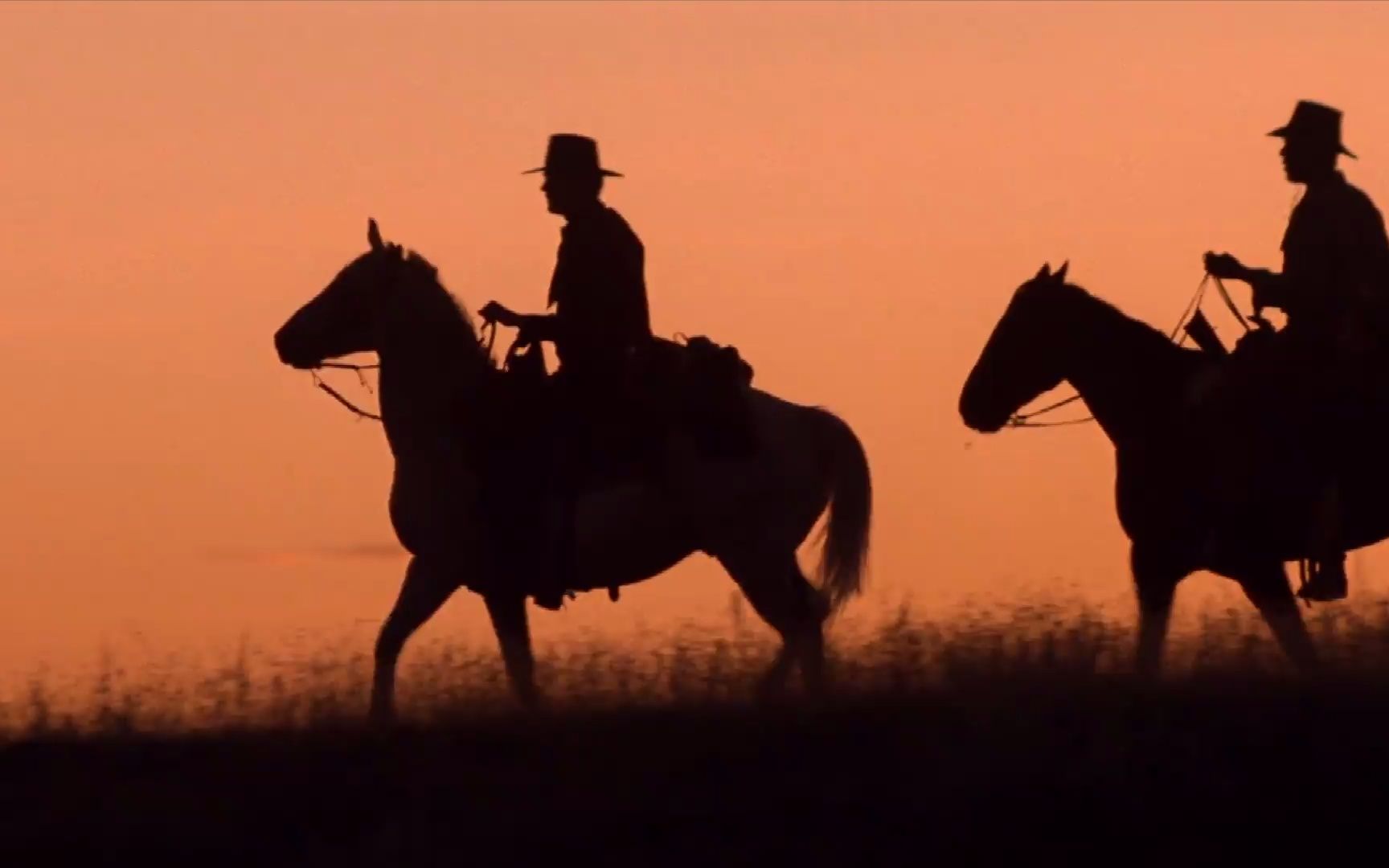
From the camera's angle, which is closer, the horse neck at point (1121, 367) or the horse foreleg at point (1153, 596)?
the horse foreleg at point (1153, 596)

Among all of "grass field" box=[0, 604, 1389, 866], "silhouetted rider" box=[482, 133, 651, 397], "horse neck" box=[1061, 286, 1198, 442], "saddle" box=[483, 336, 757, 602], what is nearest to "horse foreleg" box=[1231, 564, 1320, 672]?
"grass field" box=[0, 604, 1389, 866]

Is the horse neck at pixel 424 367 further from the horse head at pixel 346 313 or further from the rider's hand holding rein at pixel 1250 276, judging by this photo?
the rider's hand holding rein at pixel 1250 276

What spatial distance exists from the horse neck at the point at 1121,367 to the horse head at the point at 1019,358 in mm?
136

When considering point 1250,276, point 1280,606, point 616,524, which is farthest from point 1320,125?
point 616,524

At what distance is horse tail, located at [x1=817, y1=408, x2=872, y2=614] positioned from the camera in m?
18.4

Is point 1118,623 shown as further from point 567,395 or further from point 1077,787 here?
point 1077,787

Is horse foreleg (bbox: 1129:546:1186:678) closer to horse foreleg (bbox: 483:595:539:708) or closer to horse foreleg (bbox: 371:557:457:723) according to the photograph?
horse foreleg (bbox: 483:595:539:708)

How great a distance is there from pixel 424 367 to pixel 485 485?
70cm

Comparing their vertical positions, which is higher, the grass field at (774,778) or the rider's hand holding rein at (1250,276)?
the rider's hand holding rein at (1250,276)

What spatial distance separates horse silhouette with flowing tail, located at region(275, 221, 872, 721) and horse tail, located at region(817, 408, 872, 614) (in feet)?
0.34

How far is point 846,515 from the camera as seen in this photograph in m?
18.5

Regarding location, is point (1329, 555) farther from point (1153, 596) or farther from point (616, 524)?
point (616, 524)

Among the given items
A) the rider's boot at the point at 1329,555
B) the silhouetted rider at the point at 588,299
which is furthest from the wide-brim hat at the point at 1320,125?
the silhouetted rider at the point at 588,299

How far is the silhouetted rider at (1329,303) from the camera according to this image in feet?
56.8
